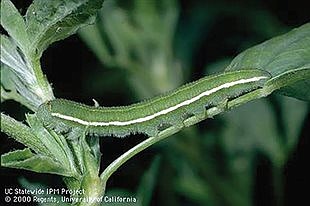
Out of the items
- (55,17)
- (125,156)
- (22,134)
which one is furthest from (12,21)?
(125,156)

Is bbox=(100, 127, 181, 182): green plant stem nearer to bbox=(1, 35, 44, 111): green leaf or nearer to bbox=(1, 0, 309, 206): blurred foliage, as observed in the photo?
bbox=(1, 35, 44, 111): green leaf

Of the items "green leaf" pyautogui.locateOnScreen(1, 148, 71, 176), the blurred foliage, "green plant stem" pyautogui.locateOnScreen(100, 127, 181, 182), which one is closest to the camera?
"green leaf" pyautogui.locateOnScreen(1, 148, 71, 176)

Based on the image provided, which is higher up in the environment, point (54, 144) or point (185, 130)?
point (185, 130)

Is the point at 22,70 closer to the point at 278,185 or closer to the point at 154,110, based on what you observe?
the point at 154,110

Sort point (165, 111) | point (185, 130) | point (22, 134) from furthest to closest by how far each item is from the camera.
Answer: point (185, 130) → point (165, 111) → point (22, 134)

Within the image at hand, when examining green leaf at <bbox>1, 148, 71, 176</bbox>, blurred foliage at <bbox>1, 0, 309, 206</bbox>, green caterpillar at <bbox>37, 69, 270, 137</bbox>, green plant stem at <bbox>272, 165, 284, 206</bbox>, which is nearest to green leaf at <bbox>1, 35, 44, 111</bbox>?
green caterpillar at <bbox>37, 69, 270, 137</bbox>

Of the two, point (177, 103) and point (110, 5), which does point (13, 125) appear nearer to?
point (177, 103)
